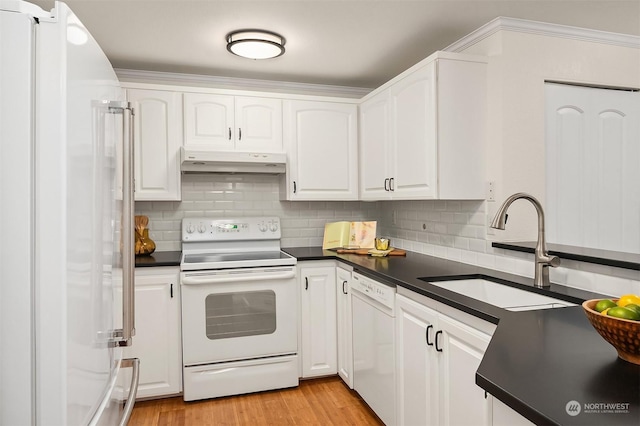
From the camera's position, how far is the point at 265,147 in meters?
3.37

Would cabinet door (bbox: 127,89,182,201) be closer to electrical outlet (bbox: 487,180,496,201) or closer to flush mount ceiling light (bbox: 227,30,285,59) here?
flush mount ceiling light (bbox: 227,30,285,59)

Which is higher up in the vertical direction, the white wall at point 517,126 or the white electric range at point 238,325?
the white wall at point 517,126

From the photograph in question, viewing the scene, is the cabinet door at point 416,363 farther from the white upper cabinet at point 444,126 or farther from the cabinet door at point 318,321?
the cabinet door at point 318,321

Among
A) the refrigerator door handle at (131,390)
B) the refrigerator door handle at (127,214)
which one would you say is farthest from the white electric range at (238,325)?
the refrigerator door handle at (127,214)

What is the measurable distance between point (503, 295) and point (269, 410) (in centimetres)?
158

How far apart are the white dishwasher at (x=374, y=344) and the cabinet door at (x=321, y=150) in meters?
0.92

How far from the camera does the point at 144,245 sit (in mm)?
3158

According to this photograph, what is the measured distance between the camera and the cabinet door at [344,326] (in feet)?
9.70

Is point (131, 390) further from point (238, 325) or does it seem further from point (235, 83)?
point (235, 83)

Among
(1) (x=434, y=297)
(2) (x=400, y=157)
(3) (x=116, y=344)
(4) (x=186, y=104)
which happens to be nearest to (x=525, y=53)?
(2) (x=400, y=157)

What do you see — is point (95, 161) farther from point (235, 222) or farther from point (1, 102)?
point (235, 222)

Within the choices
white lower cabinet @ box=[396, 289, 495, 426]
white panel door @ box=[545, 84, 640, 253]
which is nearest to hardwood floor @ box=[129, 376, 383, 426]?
white lower cabinet @ box=[396, 289, 495, 426]

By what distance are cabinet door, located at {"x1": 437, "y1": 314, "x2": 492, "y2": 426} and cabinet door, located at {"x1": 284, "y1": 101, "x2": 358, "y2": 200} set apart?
5.98 ft

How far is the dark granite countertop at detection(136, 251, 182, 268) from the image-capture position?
2.82m
